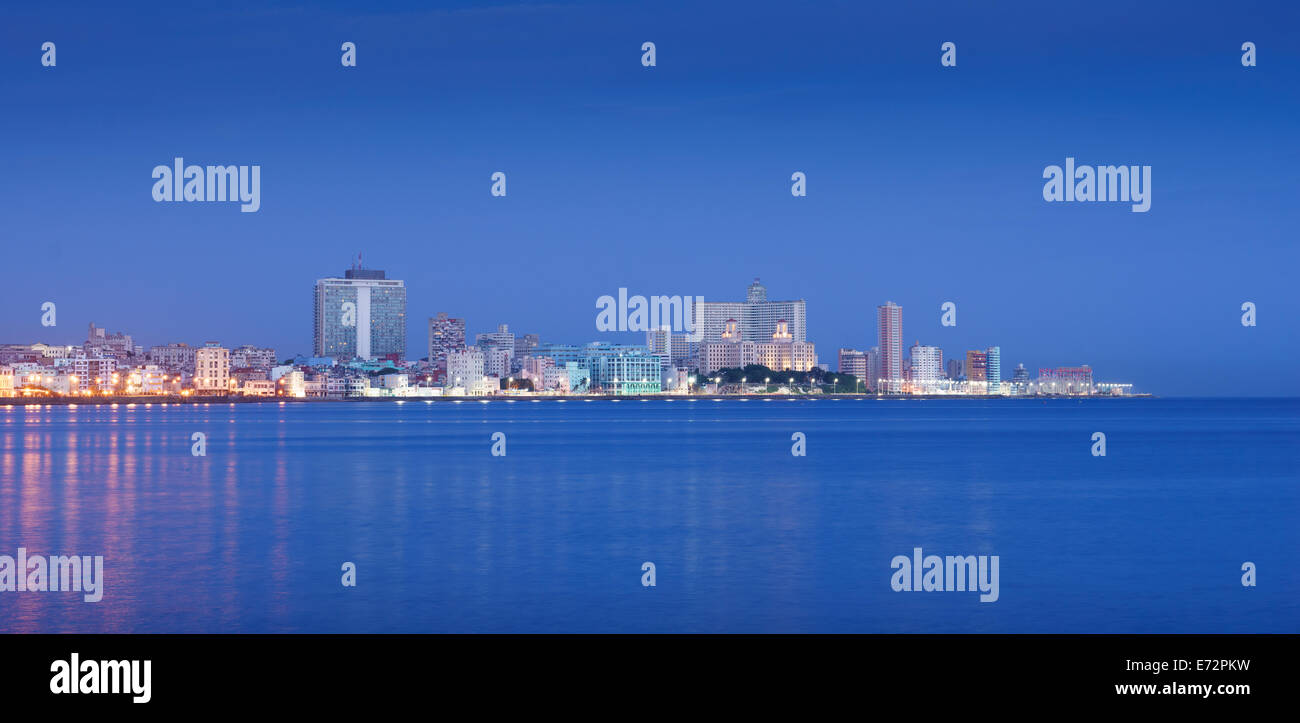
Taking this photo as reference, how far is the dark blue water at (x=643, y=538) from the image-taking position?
18188 millimetres

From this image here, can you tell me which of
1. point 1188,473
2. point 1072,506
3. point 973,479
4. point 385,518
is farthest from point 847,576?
point 1188,473

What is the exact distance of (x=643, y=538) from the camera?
91.5 ft

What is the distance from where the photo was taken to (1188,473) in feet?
164

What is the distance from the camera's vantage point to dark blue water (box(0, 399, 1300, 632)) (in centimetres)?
Answer: 1819

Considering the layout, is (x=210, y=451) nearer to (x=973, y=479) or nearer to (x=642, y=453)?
(x=642, y=453)

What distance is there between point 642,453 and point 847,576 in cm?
4176

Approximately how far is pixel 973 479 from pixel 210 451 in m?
41.0

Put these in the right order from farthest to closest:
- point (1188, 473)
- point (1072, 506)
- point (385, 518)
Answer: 1. point (1188, 473)
2. point (1072, 506)
3. point (385, 518)
